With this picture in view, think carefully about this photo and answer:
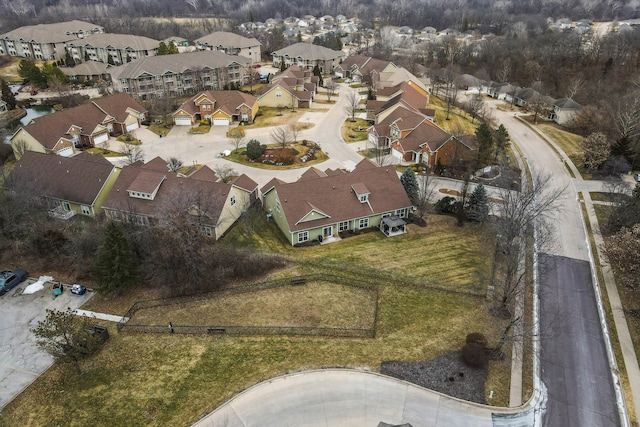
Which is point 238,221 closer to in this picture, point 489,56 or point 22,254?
point 22,254

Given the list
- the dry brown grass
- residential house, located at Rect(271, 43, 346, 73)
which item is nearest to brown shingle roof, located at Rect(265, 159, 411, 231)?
the dry brown grass

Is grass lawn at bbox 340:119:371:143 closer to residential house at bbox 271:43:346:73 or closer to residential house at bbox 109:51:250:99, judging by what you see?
residential house at bbox 109:51:250:99

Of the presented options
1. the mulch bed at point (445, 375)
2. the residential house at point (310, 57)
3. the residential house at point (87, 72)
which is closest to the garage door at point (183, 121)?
the residential house at point (87, 72)

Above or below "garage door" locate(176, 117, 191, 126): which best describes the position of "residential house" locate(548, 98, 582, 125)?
above

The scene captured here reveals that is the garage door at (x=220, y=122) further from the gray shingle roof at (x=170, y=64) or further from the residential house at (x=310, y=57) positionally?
the residential house at (x=310, y=57)

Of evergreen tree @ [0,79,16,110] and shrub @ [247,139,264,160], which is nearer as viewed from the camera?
shrub @ [247,139,264,160]

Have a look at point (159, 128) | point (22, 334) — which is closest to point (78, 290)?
point (22, 334)

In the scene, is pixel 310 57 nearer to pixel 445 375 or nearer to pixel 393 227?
pixel 393 227
